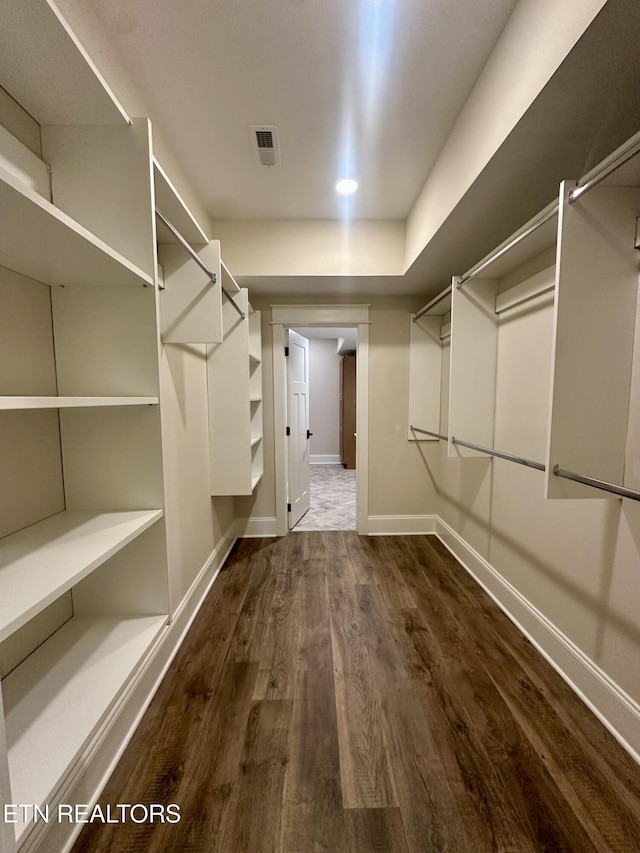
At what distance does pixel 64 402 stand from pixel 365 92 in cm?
178

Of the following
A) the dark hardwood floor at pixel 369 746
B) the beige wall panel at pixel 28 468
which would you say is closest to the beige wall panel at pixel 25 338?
the beige wall panel at pixel 28 468

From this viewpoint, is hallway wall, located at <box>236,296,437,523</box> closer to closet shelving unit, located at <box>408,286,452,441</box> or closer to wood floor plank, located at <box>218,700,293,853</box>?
closet shelving unit, located at <box>408,286,452,441</box>

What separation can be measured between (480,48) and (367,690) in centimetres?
268

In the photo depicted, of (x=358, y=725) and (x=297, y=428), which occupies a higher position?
(x=297, y=428)

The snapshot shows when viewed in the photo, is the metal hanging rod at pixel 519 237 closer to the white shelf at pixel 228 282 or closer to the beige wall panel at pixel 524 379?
the beige wall panel at pixel 524 379

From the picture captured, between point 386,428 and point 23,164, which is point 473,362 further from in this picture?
point 23,164

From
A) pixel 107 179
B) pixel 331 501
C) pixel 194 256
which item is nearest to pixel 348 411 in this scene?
pixel 331 501

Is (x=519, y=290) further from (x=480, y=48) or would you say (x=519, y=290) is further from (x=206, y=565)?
(x=206, y=565)

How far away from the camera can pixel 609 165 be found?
1021 mm

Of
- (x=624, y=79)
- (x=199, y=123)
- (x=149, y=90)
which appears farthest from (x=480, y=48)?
(x=149, y=90)

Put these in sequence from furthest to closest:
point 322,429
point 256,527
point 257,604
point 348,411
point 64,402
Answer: point 322,429 → point 348,411 → point 256,527 → point 257,604 → point 64,402

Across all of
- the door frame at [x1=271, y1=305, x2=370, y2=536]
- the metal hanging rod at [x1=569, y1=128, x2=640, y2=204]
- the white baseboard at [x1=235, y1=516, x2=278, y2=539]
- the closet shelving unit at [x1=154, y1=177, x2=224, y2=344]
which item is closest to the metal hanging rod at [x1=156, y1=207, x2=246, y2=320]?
the closet shelving unit at [x1=154, y1=177, x2=224, y2=344]

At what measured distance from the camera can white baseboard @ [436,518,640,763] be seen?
1.27m

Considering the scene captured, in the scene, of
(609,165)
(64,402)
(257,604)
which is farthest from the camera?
(257,604)
